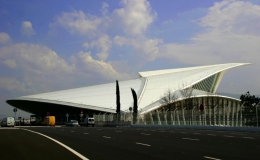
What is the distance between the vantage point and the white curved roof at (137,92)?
264 feet

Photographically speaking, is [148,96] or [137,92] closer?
[148,96]

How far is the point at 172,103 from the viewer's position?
75375mm

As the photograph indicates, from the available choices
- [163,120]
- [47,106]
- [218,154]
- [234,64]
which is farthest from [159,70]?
[218,154]

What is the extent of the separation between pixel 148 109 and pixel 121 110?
534 cm

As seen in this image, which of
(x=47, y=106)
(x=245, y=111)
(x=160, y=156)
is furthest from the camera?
(x=47, y=106)

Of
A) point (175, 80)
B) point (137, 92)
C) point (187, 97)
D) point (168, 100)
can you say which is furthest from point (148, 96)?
point (175, 80)

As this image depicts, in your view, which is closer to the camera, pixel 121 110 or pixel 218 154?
pixel 218 154

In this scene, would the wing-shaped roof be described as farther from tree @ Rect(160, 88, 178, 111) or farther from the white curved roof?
tree @ Rect(160, 88, 178, 111)

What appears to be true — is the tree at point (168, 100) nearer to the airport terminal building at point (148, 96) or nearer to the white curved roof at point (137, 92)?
the airport terminal building at point (148, 96)

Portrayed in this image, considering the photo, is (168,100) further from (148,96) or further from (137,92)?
(137,92)

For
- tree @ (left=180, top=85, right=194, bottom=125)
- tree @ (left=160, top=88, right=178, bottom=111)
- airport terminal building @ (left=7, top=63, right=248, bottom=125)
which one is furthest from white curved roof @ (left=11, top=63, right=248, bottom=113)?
tree @ (left=180, top=85, right=194, bottom=125)

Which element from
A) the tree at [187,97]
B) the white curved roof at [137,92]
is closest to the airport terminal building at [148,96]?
the white curved roof at [137,92]

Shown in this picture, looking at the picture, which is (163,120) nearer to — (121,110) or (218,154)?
(121,110)

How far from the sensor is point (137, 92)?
86062 mm
